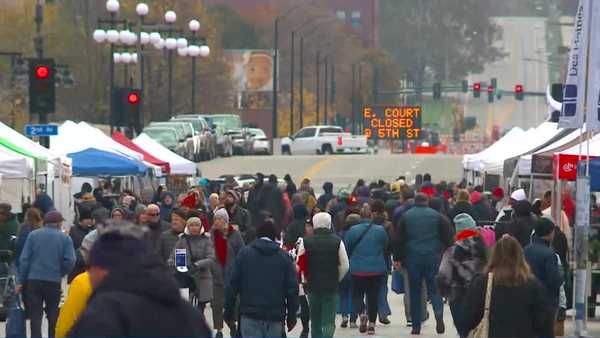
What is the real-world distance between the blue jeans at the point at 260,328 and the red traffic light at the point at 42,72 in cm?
1727

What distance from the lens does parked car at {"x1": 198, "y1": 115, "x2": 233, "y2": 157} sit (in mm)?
68206

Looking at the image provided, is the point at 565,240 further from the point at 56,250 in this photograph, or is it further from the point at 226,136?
the point at 226,136

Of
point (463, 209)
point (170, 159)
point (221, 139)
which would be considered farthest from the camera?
point (221, 139)

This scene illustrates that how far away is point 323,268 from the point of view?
16.5 m

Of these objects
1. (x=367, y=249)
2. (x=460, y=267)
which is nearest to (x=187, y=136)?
(x=367, y=249)

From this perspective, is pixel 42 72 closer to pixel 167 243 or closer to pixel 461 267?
pixel 167 243

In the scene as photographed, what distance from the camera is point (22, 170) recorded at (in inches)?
947

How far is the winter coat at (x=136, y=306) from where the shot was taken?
6180 mm

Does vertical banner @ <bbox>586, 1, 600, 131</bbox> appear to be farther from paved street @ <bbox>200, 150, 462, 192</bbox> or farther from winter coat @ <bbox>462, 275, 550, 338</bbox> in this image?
paved street @ <bbox>200, 150, 462, 192</bbox>

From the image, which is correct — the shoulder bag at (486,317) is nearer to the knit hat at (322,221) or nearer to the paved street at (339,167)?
the knit hat at (322,221)

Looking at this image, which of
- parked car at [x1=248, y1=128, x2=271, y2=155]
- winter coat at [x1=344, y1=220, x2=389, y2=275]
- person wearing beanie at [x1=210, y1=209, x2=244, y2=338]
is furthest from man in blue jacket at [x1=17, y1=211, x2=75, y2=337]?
parked car at [x1=248, y1=128, x2=271, y2=155]

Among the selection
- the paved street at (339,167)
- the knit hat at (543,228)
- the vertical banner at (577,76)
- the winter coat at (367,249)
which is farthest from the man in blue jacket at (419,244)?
the paved street at (339,167)

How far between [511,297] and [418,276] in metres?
7.63

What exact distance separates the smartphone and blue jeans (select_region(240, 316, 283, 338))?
8.88ft
